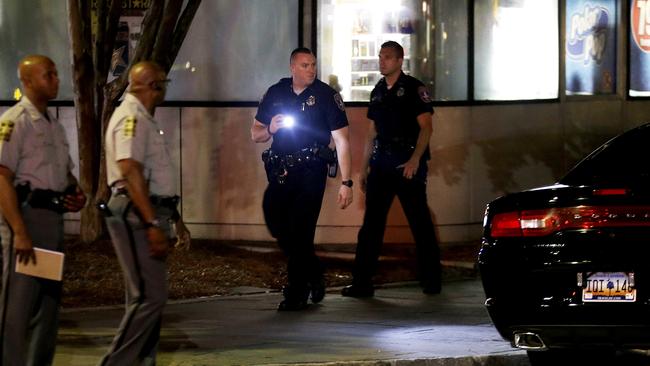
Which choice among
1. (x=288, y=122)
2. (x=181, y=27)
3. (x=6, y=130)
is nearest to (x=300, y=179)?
(x=288, y=122)

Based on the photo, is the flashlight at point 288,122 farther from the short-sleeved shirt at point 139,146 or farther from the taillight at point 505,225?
the short-sleeved shirt at point 139,146

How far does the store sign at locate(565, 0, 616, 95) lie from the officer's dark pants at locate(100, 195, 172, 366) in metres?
8.33

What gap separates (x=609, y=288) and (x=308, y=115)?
3.32m

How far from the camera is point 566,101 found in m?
14.3

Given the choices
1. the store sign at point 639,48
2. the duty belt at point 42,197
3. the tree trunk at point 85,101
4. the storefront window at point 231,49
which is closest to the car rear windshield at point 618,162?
the duty belt at point 42,197

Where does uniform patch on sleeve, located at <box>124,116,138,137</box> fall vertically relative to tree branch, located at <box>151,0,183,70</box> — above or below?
below

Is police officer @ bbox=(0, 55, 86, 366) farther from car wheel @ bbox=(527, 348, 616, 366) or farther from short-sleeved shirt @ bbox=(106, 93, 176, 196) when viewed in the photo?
car wheel @ bbox=(527, 348, 616, 366)

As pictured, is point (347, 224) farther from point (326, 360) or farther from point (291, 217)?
point (326, 360)

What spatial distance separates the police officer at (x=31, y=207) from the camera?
688cm

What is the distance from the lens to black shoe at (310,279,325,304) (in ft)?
33.8

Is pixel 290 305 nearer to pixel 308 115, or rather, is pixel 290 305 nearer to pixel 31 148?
pixel 308 115

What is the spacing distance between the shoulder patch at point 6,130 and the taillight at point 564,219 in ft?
8.78

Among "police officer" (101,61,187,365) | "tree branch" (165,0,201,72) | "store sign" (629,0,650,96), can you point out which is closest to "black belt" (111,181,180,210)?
"police officer" (101,61,187,365)

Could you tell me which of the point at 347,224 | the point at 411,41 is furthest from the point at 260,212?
the point at 411,41
